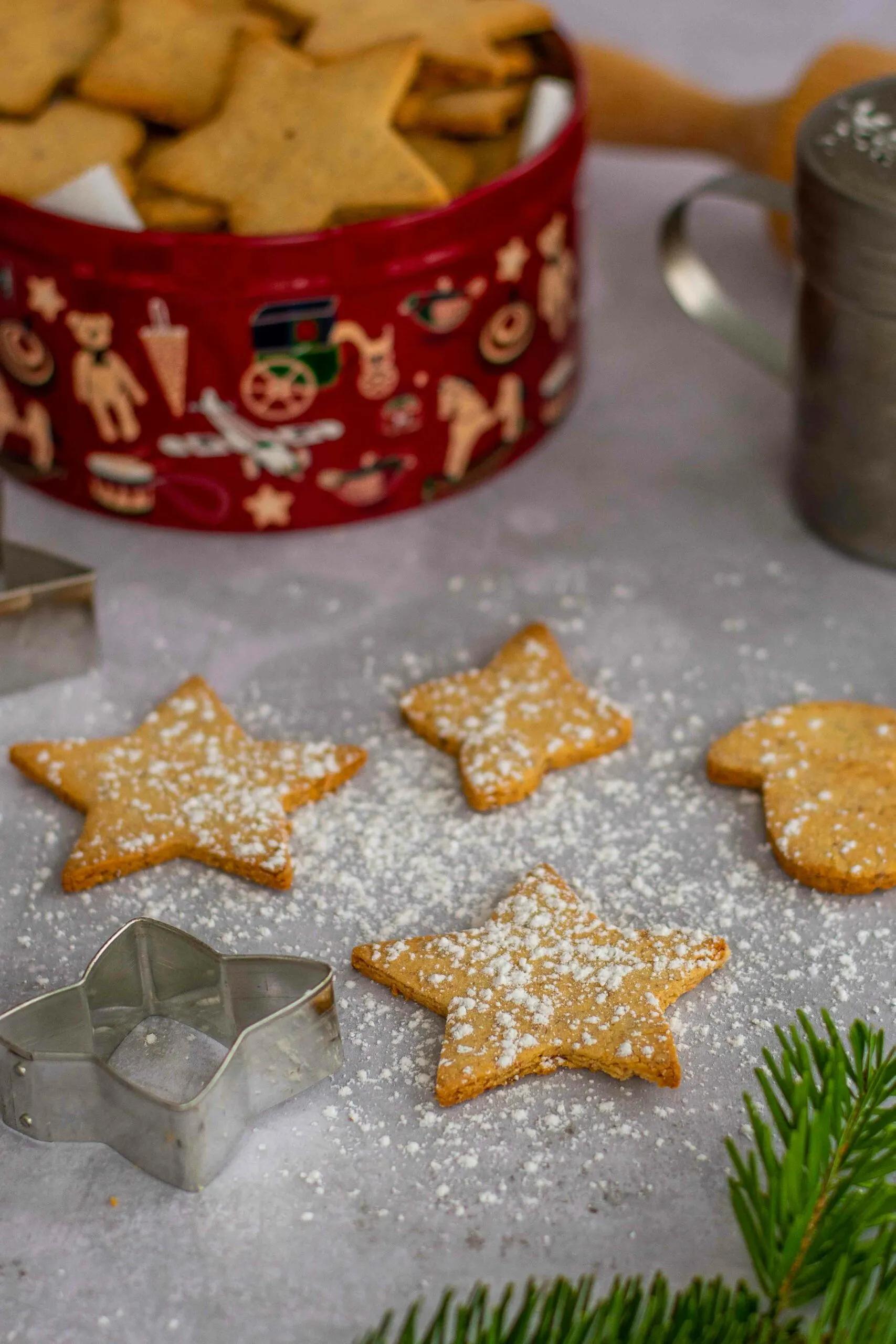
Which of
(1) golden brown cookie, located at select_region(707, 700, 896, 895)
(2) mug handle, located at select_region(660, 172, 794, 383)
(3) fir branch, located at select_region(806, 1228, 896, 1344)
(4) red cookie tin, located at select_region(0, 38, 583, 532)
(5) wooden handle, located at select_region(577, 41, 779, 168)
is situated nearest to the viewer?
(3) fir branch, located at select_region(806, 1228, 896, 1344)

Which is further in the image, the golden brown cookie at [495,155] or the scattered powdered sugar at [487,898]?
the golden brown cookie at [495,155]

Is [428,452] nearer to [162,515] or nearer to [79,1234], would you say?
[162,515]

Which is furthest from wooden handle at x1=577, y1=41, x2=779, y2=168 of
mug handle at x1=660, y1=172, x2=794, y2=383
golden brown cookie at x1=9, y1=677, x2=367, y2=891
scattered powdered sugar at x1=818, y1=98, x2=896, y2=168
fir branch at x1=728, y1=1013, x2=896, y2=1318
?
fir branch at x1=728, y1=1013, x2=896, y2=1318

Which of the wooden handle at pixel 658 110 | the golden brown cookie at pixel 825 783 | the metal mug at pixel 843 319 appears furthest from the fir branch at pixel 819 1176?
the wooden handle at pixel 658 110

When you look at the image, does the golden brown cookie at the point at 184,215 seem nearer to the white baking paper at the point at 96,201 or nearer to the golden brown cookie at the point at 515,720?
the white baking paper at the point at 96,201

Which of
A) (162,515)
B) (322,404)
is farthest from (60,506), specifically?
(322,404)

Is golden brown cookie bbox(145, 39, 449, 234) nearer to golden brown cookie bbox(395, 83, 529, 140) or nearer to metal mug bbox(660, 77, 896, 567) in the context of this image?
golden brown cookie bbox(395, 83, 529, 140)
